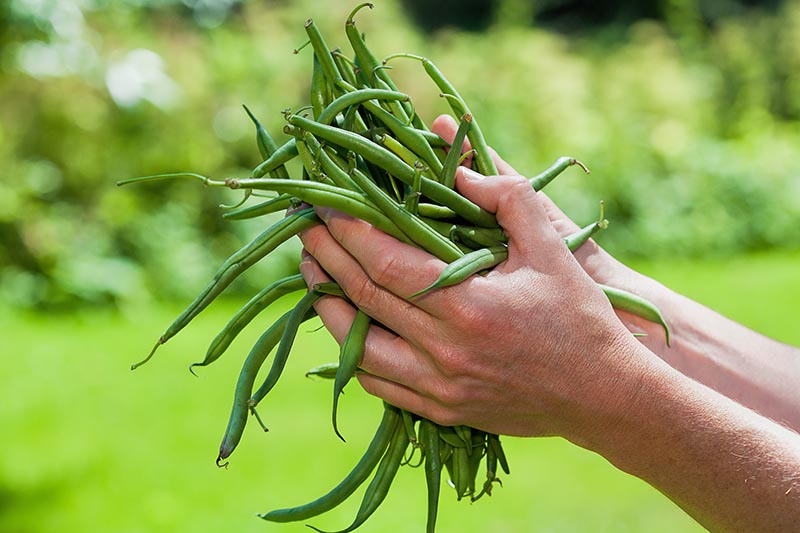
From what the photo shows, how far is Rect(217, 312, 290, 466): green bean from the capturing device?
5.73ft

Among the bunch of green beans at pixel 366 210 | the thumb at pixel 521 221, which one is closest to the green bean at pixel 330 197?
the bunch of green beans at pixel 366 210

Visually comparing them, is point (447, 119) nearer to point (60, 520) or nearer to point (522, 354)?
point (522, 354)

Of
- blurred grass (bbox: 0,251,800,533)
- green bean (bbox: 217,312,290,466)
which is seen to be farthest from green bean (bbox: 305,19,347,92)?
blurred grass (bbox: 0,251,800,533)

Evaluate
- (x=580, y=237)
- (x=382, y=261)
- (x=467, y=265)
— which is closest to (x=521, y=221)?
(x=467, y=265)

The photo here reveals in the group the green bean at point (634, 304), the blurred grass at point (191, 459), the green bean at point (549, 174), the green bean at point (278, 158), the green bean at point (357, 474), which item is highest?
the green bean at point (278, 158)

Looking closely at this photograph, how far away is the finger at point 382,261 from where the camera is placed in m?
1.57

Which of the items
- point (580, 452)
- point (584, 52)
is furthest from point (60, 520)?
point (584, 52)

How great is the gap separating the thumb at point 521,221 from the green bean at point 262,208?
15.9 inches

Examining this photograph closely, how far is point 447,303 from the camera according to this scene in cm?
154

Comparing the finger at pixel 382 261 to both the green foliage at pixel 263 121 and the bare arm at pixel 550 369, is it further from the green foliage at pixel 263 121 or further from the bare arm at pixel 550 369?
the green foliage at pixel 263 121

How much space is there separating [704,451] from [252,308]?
893 millimetres

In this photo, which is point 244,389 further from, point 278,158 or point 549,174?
point 549,174

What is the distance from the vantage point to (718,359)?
2.11 metres

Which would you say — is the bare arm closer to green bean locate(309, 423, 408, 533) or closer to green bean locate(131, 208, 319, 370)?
green bean locate(131, 208, 319, 370)
